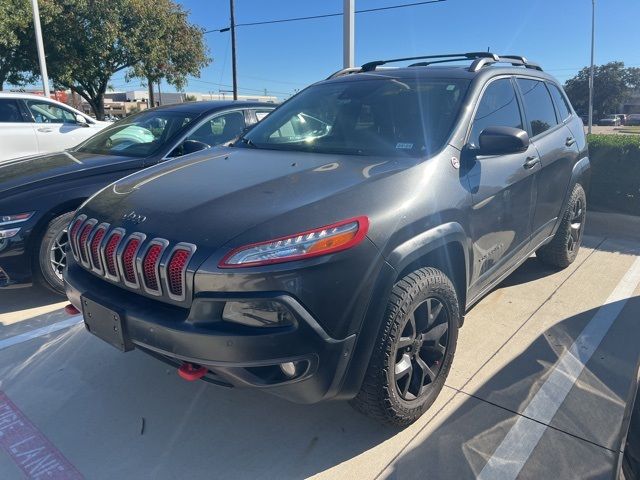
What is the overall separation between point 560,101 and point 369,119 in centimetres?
232

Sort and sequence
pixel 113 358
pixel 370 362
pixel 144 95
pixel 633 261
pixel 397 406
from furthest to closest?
pixel 144 95
pixel 633 261
pixel 113 358
pixel 397 406
pixel 370 362

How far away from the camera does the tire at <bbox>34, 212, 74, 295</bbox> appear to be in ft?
12.7

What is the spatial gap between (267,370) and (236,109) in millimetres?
3870

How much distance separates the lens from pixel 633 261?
5023 mm

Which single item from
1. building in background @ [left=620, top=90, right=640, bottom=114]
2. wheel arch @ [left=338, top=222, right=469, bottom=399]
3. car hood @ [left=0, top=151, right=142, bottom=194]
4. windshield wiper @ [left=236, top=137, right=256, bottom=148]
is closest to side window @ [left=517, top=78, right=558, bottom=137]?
wheel arch @ [left=338, top=222, right=469, bottom=399]

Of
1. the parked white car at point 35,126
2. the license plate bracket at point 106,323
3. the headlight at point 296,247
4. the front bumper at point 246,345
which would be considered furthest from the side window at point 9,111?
the headlight at point 296,247

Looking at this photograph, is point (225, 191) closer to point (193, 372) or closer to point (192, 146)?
point (193, 372)

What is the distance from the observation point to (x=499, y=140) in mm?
2689

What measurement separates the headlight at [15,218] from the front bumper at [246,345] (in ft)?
6.92

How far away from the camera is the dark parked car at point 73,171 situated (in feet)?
12.3

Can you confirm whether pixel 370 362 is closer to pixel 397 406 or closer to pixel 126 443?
pixel 397 406

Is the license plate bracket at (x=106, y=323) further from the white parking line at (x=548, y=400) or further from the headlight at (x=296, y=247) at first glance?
the white parking line at (x=548, y=400)

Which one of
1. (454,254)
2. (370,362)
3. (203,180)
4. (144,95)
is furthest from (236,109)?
(144,95)

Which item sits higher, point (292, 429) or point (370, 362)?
point (370, 362)
